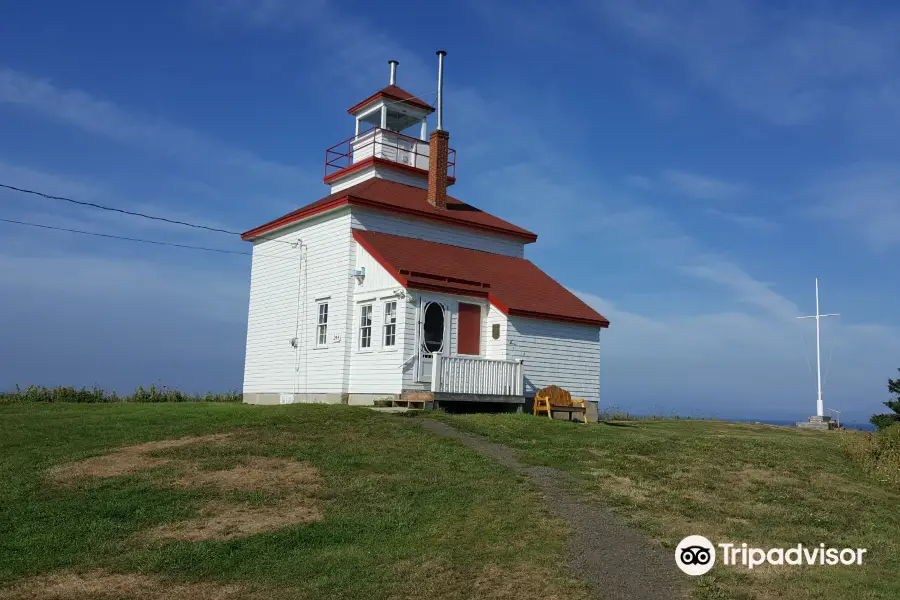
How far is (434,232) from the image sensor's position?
2711cm

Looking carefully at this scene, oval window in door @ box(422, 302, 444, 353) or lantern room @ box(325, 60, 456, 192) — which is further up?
lantern room @ box(325, 60, 456, 192)

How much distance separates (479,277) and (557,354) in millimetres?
3401

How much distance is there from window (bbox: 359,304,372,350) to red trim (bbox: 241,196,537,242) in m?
3.27

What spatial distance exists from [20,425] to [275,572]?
12.7m

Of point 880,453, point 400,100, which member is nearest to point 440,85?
point 400,100

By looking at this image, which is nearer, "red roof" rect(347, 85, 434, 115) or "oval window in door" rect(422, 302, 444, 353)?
"oval window in door" rect(422, 302, 444, 353)

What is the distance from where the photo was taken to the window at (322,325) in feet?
83.0

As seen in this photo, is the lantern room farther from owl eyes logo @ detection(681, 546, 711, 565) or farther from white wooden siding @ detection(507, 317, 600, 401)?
owl eyes logo @ detection(681, 546, 711, 565)

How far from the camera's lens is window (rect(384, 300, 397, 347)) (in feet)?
74.5

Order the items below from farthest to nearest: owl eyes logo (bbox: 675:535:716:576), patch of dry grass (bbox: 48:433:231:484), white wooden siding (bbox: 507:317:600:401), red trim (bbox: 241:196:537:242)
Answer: red trim (bbox: 241:196:537:242) → white wooden siding (bbox: 507:317:600:401) → patch of dry grass (bbox: 48:433:231:484) → owl eyes logo (bbox: 675:535:716:576)

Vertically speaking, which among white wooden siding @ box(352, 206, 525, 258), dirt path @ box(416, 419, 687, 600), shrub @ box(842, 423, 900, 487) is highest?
white wooden siding @ box(352, 206, 525, 258)

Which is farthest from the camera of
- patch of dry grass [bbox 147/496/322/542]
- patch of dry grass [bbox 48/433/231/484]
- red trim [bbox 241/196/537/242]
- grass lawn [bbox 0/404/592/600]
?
red trim [bbox 241/196/537/242]

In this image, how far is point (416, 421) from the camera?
18797mm

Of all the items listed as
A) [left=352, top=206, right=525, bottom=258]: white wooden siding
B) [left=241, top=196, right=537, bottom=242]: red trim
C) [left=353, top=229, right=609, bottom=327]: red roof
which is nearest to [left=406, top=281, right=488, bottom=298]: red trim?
[left=353, top=229, right=609, bottom=327]: red roof
